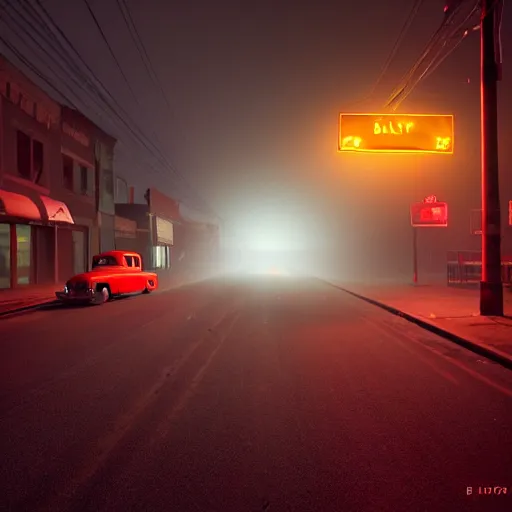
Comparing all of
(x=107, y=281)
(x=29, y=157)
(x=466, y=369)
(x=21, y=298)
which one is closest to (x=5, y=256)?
(x=29, y=157)

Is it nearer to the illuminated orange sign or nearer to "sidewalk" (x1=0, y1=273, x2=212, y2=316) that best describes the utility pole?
the illuminated orange sign

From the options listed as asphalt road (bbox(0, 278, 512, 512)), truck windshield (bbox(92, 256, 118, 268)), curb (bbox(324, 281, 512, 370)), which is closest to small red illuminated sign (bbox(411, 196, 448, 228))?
curb (bbox(324, 281, 512, 370))

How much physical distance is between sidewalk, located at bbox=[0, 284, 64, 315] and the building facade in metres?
1.63

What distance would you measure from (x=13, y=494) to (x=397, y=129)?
42.5 feet

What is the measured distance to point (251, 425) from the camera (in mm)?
4133

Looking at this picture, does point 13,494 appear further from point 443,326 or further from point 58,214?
point 58,214

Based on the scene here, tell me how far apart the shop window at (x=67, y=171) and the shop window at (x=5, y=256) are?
5978 millimetres

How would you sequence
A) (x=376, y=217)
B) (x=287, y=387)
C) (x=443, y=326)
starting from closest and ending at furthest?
(x=287, y=387) → (x=443, y=326) → (x=376, y=217)

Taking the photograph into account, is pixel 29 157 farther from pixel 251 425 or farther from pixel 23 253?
pixel 251 425

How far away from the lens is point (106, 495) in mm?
2891

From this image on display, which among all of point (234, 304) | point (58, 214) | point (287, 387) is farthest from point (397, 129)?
point (58, 214)

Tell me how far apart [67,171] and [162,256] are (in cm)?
2186

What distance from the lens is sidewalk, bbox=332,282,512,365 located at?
25.0ft

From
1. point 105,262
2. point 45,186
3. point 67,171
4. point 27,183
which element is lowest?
point 105,262
